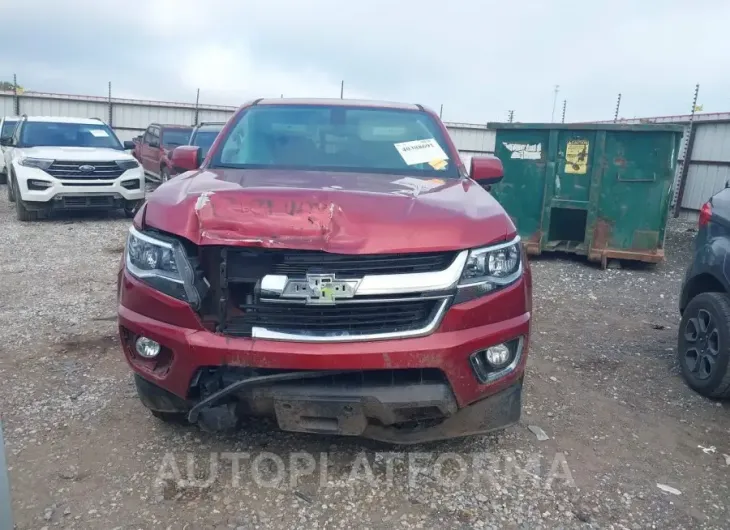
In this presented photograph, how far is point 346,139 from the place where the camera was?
12.5 feet

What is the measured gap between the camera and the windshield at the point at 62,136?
10.2 metres

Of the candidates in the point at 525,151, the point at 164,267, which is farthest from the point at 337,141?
the point at 525,151

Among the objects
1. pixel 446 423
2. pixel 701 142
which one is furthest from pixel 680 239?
pixel 446 423

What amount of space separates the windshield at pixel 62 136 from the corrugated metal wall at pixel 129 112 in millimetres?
9110

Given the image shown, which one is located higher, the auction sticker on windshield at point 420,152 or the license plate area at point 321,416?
the auction sticker on windshield at point 420,152

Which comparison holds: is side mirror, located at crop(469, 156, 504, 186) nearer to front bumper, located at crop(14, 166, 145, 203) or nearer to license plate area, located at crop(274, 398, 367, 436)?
license plate area, located at crop(274, 398, 367, 436)

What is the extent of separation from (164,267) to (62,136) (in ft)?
30.2

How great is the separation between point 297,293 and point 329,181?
2.68ft

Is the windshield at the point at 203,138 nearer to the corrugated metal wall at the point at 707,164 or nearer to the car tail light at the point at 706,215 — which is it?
the car tail light at the point at 706,215

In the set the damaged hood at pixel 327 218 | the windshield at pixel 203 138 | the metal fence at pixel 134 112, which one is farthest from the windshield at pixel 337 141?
the metal fence at pixel 134 112

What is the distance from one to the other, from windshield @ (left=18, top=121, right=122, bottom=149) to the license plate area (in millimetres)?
9358

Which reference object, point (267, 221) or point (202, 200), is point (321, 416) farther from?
point (202, 200)

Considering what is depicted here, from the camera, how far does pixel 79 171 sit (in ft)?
31.2

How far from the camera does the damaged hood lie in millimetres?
2414
